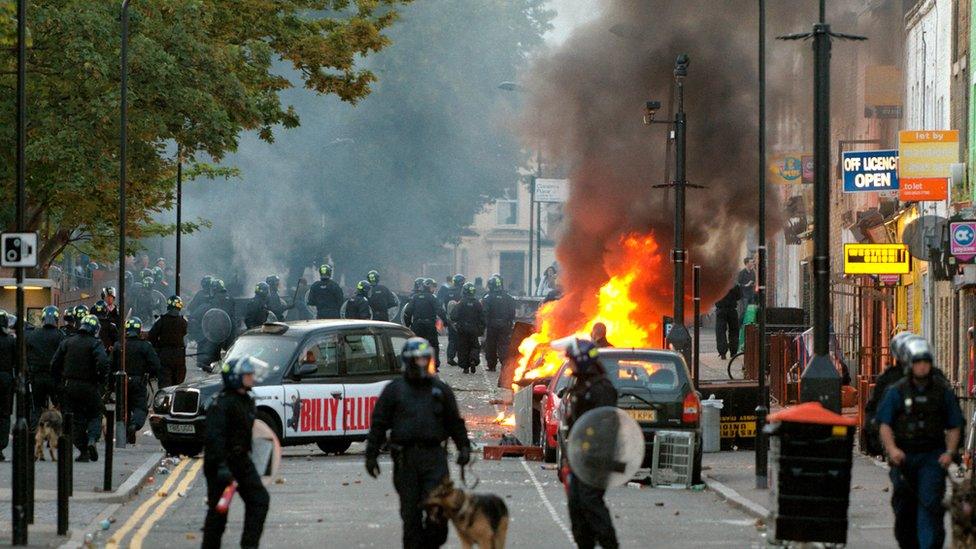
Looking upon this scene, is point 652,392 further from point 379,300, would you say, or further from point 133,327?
point 379,300

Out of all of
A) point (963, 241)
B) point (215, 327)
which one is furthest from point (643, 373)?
point (215, 327)

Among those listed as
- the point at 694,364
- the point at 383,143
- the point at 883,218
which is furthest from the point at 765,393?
the point at 383,143

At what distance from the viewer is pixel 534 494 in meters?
19.7

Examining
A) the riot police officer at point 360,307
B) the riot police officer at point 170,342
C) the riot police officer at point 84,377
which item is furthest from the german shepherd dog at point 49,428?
the riot police officer at point 360,307

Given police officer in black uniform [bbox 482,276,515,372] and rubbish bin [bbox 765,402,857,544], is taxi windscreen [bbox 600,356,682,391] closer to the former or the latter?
rubbish bin [bbox 765,402,857,544]

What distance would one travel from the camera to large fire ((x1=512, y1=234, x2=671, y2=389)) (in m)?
34.7

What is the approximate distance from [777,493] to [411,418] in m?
2.58

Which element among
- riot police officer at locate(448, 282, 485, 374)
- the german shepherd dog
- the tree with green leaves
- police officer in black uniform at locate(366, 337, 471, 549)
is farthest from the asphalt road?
riot police officer at locate(448, 282, 485, 374)

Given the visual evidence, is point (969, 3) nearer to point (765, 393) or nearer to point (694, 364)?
point (694, 364)

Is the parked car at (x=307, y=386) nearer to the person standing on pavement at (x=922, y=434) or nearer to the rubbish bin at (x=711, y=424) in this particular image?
the rubbish bin at (x=711, y=424)

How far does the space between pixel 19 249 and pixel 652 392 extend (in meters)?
8.02

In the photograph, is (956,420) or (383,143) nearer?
(956,420)

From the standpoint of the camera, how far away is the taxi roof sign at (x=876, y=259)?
28375mm

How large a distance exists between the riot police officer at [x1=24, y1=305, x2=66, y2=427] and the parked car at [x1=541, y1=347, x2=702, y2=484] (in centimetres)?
628
